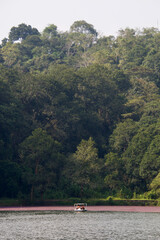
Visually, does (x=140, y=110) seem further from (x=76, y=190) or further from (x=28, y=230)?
(x=28, y=230)

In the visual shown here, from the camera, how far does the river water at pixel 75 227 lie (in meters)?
41.1

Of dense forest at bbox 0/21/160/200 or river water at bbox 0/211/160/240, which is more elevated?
dense forest at bbox 0/21/160/200

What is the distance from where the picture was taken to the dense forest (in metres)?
81.3

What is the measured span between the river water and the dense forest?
19289 millimetres

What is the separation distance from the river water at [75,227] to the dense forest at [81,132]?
19289 millimetres

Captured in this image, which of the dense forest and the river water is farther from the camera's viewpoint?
the dense forest

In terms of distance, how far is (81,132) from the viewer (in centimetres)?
9744

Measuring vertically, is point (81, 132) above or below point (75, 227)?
above

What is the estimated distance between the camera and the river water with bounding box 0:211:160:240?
41094 millimetres

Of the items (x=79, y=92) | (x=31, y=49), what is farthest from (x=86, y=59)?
(x=79, y=92)

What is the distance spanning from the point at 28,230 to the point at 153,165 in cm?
3983

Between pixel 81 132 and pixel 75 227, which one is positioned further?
pixel 81 132

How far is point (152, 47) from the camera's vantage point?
13550 centimetres

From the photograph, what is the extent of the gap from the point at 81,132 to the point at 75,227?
1971 inches
